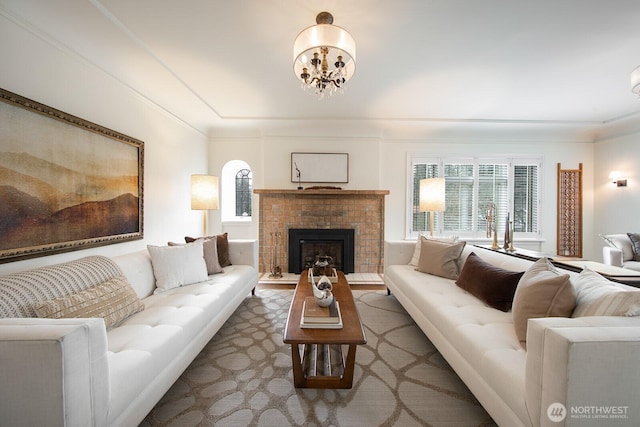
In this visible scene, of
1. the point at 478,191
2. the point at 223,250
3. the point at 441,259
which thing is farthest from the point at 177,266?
the point at 478,191

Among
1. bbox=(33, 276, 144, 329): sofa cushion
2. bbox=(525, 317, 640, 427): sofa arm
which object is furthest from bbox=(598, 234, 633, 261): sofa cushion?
bbox=(33, 276, 144, 329): sofa cushion

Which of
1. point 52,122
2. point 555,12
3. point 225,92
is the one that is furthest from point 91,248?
point 555,12

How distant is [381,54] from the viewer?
2322mm

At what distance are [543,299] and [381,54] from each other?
2239 mm

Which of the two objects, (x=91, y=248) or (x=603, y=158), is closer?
(x=91, y=248)

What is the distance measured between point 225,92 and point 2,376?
10.1 feet

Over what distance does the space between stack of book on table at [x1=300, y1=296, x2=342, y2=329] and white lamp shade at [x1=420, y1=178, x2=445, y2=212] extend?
7.35 ft

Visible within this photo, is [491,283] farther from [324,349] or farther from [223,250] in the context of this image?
[223,250]

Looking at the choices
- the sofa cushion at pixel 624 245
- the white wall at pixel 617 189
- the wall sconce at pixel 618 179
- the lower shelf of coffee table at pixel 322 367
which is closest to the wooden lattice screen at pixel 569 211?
the white wall at pixel 617 189

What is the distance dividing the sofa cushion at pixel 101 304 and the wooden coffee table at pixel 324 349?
106cm

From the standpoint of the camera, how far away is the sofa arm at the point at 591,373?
87cm

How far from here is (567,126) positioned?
417cm

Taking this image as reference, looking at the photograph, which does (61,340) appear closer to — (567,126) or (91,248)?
(91,248)

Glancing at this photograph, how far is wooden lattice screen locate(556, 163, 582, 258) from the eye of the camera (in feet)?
15.2
